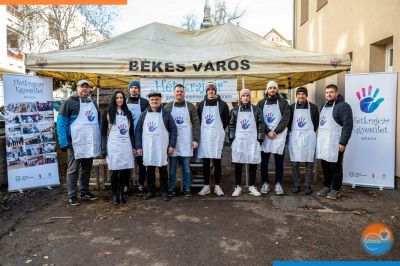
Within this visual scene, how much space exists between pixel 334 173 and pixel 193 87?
314 cm

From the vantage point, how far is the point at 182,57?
6738 millimetres

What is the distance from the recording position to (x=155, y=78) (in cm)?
704

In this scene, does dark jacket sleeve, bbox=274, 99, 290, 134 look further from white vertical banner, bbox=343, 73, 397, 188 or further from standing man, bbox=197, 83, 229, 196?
white vertical banner, bbox=343, 73, 397, 188

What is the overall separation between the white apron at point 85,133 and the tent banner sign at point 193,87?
1.44m

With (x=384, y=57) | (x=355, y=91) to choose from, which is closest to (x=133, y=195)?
(x=355, y=91)

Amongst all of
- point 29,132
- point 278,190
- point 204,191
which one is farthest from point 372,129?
point 29,132

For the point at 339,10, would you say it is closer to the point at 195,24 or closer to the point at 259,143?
the point at 259,143

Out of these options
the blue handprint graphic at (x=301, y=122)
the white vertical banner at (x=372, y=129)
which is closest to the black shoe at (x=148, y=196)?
the blue handprint graphic at (x=301, y=122)

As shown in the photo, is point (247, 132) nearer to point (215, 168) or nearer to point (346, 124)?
point (215, 168)

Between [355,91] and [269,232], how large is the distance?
370 centimetres

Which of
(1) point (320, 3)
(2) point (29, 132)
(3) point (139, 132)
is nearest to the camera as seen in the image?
(3) point (139, 132)

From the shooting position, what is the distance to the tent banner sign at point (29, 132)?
658 cm

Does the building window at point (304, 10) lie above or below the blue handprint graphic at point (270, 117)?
above

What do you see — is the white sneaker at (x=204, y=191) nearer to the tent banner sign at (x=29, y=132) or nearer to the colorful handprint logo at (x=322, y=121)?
the colorful handprint logo at (x=322, y=121)
